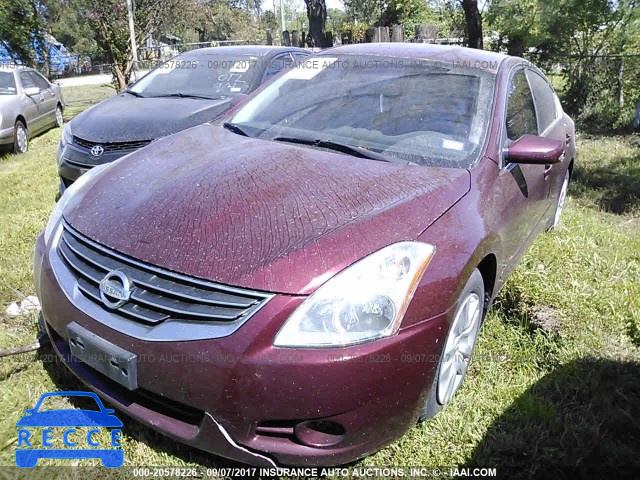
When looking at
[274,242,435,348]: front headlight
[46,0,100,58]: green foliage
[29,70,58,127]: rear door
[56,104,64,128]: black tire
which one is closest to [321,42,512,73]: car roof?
[274,242,435,348]: front headlight

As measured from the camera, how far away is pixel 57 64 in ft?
89.2

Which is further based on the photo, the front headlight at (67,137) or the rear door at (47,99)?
the rear door at (47,99)

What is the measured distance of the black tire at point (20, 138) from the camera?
325 inches

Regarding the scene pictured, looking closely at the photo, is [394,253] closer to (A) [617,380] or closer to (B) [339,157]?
(B) [339,157]

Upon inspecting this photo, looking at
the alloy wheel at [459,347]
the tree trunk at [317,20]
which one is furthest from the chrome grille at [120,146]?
the tree trunk at [317,20]

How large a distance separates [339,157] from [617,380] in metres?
1.88

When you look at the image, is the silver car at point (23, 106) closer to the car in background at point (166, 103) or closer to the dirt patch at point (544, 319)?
the car in background at point (166, 103)

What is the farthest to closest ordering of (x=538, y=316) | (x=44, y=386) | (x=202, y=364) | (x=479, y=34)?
(x=479, y=34) → (x=538, y=316) → (x=44, y=386) → (x=202, y=364)

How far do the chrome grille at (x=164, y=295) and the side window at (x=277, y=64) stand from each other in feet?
14.2

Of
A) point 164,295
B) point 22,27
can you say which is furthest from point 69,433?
point 22,27

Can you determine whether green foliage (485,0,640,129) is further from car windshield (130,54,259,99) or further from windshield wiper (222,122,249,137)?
windshield wiper (222,122,249,137)

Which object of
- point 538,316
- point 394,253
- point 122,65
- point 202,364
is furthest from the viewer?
point 122,65

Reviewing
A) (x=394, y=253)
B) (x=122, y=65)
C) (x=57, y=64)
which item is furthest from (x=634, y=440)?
(x=57, y=64)

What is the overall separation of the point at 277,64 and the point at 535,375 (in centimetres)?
472
